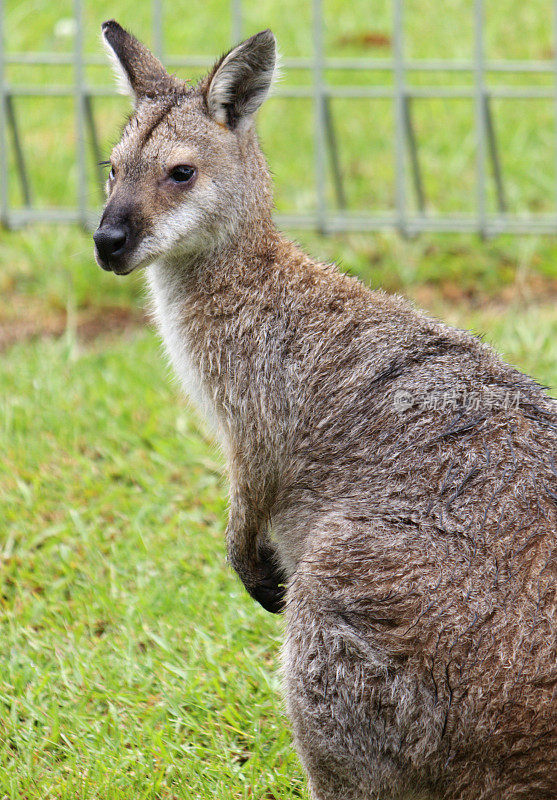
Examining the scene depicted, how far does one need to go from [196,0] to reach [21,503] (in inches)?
290

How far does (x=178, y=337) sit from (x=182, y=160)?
0.65 m

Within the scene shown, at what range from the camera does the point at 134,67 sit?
418 centimetres

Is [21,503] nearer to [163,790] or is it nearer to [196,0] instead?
[163,790]

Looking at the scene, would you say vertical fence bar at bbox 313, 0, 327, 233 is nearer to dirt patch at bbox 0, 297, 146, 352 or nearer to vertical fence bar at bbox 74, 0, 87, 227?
dirt patch at bbox 0, 297, 146, 352

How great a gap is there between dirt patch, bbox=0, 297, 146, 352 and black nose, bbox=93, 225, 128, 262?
155 inches

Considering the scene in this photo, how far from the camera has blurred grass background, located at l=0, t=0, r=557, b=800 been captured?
385cm

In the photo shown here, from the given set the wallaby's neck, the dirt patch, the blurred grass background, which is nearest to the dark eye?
the wallaby's neck

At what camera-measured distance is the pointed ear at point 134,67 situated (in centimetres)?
418

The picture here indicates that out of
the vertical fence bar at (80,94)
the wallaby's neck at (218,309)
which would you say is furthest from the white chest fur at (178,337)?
the vertical fence bar at (80,94)

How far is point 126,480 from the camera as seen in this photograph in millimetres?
5605

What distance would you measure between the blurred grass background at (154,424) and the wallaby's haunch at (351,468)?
59 cm

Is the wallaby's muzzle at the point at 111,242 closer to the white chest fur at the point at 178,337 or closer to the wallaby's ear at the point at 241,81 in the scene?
the white chest fur at the point at 178,337

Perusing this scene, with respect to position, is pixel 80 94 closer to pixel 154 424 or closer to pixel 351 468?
pixel 154 424

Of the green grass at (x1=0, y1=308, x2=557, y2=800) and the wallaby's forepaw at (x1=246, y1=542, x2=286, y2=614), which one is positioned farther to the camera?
the wallaby's forepaw at (x1=246, y1=542, x2=286, y2=614)
